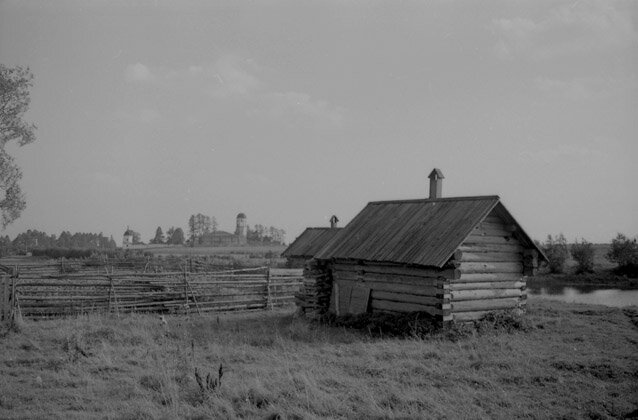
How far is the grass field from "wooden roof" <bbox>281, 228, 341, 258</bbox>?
19982 millimetres

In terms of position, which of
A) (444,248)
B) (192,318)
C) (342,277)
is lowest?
(192,318)

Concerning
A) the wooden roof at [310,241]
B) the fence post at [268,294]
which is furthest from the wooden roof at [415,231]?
the wooden roof at [310,241]

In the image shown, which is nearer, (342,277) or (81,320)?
(81,320)

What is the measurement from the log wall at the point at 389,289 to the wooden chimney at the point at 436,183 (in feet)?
14.7

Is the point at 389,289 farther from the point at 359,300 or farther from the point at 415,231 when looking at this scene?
the point at 415,231

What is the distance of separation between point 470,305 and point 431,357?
4453 mm

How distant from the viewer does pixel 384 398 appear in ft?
27.5

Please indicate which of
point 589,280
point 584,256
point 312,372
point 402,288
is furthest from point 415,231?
point 584,256

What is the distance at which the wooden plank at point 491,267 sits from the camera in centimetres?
1578

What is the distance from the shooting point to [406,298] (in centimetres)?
1579

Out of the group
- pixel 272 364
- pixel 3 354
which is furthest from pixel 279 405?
pixel 3 354

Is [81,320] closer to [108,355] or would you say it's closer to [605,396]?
[108,355]

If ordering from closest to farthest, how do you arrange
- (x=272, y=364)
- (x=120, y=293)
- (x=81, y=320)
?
(x=272, y=364) → (x=81, y=320) → (x=120, y=293)

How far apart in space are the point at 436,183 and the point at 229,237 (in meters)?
117
